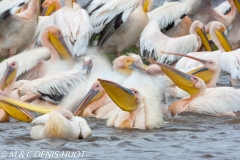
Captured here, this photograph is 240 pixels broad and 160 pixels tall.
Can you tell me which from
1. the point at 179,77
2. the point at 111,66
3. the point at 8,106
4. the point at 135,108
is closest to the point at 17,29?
the point at 111,66

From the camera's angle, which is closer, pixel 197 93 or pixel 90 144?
pixel 90 144

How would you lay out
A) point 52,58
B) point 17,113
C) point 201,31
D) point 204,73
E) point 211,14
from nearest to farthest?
point 17,113
point 204,73
point 52,58
point 201,31
point 211,14

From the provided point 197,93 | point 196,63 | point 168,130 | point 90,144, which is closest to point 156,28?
point 196,63

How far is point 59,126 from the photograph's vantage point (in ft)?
18.8

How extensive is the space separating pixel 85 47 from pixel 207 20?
2558 mm

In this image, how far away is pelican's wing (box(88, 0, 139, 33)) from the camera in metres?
9.66

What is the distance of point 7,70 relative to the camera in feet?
25.0

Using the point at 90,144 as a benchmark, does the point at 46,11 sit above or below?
above

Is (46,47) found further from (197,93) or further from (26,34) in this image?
(197,93)

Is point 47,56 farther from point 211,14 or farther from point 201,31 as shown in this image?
point 211,14

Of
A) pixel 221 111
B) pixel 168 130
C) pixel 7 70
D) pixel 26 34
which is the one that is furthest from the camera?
pixel 26 34

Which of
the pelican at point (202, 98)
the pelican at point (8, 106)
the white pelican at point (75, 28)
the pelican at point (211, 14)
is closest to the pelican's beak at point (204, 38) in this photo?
the pelican at point (211, 14)

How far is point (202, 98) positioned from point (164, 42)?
8.36 feet

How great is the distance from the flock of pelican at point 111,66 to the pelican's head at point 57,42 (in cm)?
1
